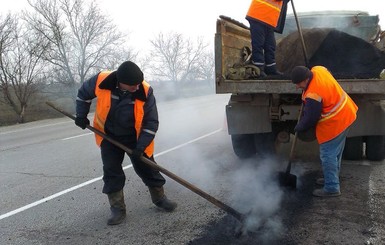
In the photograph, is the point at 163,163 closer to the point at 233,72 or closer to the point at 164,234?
the point at 233,72

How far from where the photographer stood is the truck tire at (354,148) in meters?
5.48

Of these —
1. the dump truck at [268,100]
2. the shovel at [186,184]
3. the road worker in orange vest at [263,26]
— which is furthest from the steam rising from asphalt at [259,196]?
the road worker in orange vest at [263,26]

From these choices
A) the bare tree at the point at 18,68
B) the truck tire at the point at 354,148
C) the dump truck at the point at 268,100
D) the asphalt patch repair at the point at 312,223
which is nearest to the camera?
the asphalt patch repair at the point at 312,223

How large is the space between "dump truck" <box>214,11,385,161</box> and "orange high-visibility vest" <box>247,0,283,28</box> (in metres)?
0.37

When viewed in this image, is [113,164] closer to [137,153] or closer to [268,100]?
[137,153]

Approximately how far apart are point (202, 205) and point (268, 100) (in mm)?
1594

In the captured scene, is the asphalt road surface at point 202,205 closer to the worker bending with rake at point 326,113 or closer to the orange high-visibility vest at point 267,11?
the worker bending with rake at point 326,113

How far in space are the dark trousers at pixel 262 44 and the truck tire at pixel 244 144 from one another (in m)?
1.11

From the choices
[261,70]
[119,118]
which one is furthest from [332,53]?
[119,118]

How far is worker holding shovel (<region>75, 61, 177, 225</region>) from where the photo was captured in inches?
138

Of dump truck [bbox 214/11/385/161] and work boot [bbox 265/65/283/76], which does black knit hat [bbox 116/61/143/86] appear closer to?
dump truck [bbox 214/11/385/161]

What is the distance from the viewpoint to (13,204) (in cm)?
437

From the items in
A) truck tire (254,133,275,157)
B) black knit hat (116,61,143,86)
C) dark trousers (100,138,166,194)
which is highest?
black knit hat (116,61,143,86)

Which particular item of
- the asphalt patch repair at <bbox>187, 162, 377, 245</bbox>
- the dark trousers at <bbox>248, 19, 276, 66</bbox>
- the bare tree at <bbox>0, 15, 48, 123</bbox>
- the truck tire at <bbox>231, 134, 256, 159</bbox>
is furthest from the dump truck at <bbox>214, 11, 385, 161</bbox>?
the bare tree at <bbox>0, 15, 48, 123</bbox>
